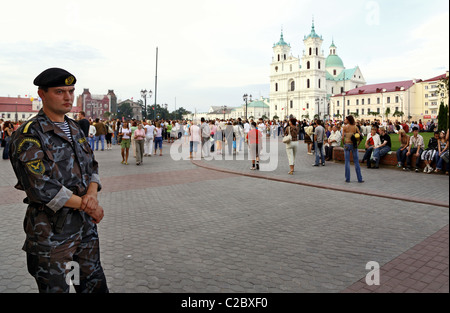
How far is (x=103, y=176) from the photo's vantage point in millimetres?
11914

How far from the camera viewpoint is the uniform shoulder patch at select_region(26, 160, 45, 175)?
84.5 inches

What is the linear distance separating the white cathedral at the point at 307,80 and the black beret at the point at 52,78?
123m

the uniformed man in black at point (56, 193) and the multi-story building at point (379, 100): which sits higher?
the multi-story building at point (379, 100)

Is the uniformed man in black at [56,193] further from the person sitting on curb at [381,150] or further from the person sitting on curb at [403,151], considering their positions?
the person sitting on curb at [381,150]

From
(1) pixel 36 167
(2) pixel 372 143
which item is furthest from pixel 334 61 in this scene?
(1) pixel 36 167

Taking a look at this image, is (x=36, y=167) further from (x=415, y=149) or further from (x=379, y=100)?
(x=379, y=100)

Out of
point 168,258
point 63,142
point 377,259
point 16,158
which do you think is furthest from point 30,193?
point 377,259

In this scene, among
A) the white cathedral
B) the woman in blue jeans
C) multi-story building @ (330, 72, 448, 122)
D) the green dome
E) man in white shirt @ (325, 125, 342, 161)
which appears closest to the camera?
the woman in blue jeans

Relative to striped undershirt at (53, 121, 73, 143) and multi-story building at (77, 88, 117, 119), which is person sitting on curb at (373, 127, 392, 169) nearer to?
striped undershirt at (53, 121, 73, 143)

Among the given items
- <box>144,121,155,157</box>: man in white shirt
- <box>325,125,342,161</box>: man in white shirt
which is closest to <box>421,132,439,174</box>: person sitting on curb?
<box>325,125,342,161</box>: man in white shirt

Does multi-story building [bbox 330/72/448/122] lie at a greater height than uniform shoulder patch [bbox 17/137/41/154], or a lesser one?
greater

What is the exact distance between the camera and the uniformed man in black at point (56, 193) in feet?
7.16

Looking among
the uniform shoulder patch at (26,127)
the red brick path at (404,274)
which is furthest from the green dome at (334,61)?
the uniform shoulder patch at (26,127)
